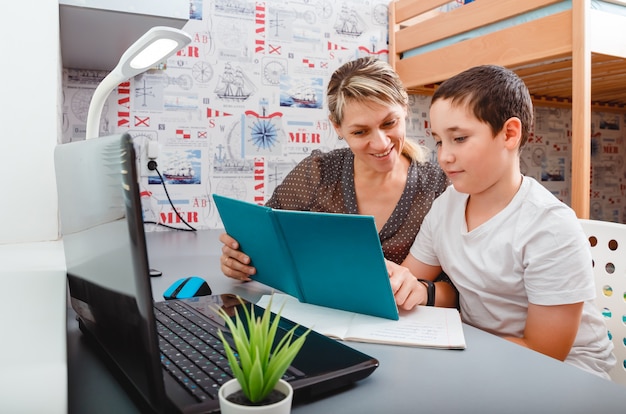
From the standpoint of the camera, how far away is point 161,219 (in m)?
1.79

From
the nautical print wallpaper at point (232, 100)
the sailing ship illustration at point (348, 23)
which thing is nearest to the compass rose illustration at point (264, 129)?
the nautical print wallpaper at point (232, 100)

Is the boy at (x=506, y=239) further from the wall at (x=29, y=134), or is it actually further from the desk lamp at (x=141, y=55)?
the wall at (x=29, y=134)

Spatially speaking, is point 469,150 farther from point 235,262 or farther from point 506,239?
point 235,262

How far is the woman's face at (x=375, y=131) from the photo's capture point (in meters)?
1.10

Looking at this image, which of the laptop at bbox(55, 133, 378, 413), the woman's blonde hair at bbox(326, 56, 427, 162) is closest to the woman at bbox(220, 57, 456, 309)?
the woman's blonde hair at bbox(326, 56, 427, 162)

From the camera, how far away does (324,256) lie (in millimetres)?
715

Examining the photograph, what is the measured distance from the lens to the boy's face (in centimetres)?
86

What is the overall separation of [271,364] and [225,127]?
5.27 feet

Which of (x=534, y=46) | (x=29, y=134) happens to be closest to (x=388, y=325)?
(x=29, y=134)

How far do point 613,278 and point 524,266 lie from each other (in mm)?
272

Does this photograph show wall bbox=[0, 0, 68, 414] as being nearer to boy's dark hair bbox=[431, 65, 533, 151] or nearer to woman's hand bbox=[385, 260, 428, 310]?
woman's hand bbox=[385, 260, 428, 310]

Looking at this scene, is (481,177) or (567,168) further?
(567,168)

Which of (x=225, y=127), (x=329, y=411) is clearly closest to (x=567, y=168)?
(x=225, y=127)

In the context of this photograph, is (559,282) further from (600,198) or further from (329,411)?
(600,198)
